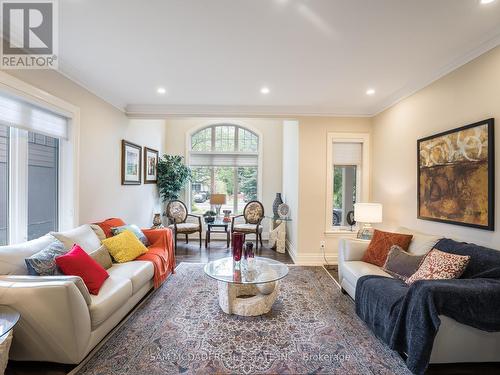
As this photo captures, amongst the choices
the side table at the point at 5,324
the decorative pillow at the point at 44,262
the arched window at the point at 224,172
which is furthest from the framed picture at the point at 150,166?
the side table at the point at 5,324

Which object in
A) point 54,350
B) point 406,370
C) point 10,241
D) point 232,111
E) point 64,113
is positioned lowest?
point 406,370

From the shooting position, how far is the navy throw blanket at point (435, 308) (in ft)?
5.59

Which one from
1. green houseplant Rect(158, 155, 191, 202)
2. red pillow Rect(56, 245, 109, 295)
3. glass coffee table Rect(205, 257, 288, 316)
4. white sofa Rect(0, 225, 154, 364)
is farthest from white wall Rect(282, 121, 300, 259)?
white sofa Rect(0, 225, 154, 364)

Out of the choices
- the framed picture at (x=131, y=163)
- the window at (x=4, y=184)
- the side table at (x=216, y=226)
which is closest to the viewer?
the window at (x=4, y=184)

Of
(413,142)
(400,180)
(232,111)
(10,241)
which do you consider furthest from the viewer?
(232,111)

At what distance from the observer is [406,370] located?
6.10 feet

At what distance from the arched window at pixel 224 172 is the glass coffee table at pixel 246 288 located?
11.7 feet

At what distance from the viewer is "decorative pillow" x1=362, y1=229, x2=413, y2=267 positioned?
288cm

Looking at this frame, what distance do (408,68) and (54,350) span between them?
4.21m

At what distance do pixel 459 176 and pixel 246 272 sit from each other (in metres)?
2.42

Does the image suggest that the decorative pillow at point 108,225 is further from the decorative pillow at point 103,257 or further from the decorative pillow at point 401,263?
the decorative pillow at point 401,263

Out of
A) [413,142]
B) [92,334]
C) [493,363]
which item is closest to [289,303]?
[493,363]

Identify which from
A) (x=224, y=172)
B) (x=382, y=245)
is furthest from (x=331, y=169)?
(x=224, y=172)

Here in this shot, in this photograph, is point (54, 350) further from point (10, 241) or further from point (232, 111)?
point (232, 111)
